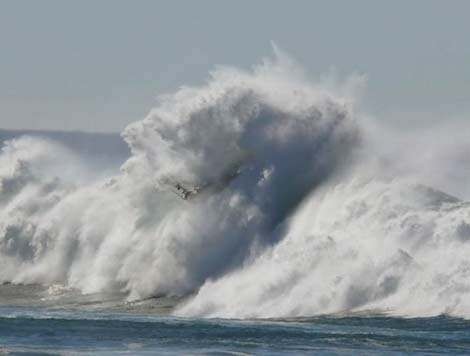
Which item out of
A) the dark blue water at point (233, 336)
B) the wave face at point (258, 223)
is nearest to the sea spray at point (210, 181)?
the wave face at point (258, 223)

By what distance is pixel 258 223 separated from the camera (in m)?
67.4

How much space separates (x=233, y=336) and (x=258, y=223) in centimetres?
1985

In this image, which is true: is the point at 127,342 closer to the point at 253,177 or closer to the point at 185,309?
the point at 185,309

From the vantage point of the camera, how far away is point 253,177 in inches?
2761

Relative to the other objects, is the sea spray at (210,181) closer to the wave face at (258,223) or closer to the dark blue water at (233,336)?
the wave face at (258,223)

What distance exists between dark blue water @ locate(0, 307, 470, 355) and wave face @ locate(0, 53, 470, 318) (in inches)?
146

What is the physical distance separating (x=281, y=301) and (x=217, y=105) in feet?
53.5

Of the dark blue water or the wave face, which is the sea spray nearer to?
the wave face

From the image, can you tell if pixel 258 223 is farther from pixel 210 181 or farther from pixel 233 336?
pixel 233 336

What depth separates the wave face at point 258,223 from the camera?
186 ft

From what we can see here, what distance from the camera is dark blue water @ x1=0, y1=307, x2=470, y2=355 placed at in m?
44.3

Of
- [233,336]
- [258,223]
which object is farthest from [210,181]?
[233,336]

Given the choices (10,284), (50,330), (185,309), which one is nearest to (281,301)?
(185,309)

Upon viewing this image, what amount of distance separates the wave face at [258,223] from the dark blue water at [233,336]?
3710 millimetres
